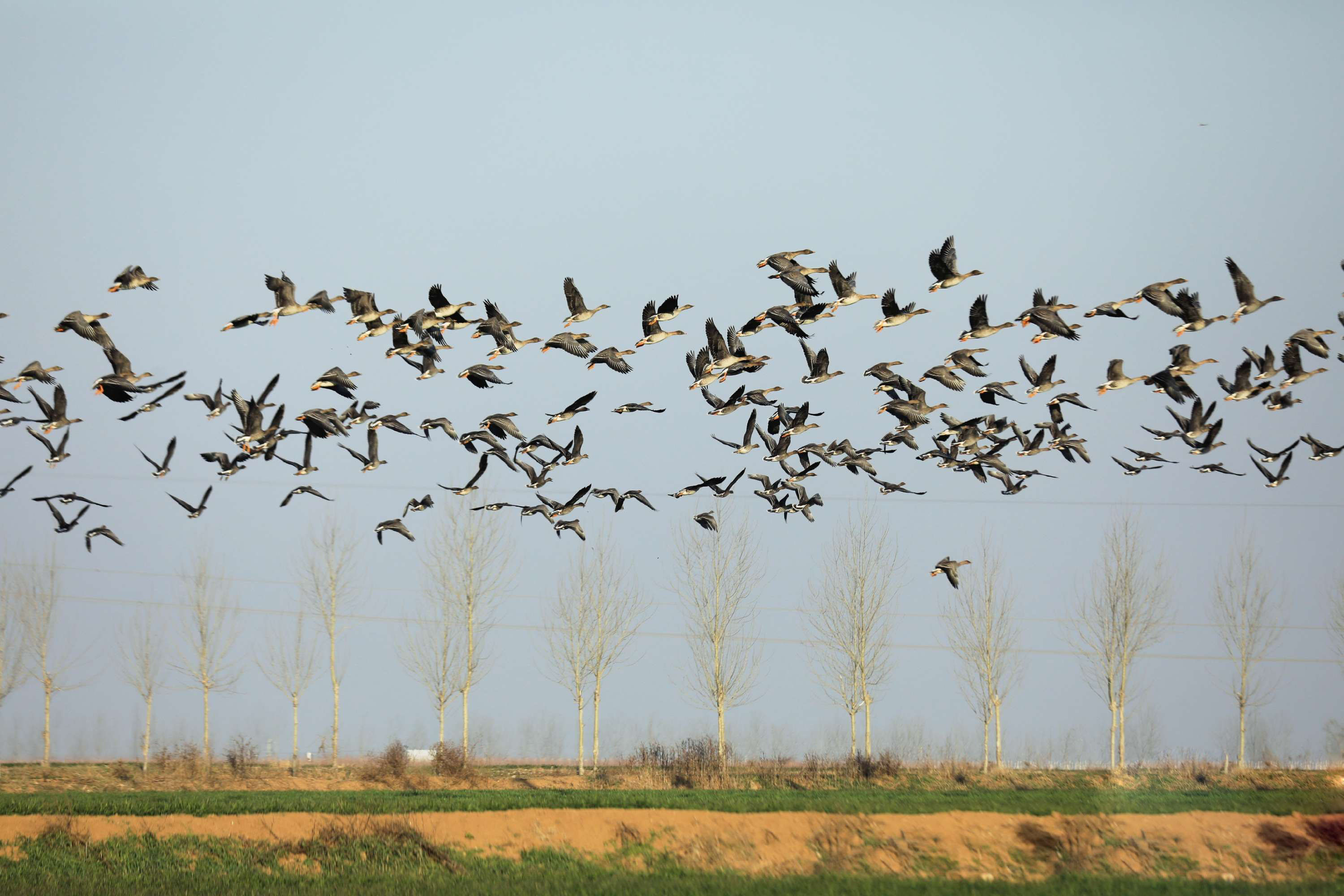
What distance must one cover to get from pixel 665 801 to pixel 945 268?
16916mm

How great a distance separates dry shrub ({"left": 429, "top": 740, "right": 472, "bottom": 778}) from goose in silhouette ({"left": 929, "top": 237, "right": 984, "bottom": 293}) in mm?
26578

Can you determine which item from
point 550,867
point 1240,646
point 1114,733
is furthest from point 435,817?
point 1240,646

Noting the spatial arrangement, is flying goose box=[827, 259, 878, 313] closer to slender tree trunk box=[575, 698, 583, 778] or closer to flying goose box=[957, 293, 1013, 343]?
flying goose box=[957, 293, 1013, 343]

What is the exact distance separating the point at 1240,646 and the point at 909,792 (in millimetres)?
20258

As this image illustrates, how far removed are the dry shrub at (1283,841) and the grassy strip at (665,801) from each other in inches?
72.3

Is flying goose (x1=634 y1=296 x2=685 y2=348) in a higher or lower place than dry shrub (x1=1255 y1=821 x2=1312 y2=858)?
higher

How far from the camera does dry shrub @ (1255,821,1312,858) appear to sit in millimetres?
30391

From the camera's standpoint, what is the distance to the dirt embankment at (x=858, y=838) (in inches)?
1174

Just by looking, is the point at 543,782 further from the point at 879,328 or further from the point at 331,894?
the point at 879,328

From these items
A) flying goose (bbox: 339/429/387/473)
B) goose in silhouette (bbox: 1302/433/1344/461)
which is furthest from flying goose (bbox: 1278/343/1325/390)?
flying goose (bbox: 339/429/387/473)

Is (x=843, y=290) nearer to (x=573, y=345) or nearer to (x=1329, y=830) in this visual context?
(x=573, y=345)

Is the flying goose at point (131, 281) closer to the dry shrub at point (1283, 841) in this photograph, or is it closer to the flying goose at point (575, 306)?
the flying goose at point (575, 306)

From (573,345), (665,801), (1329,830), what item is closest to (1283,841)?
(1329,830)

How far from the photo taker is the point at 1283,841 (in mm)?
30781
